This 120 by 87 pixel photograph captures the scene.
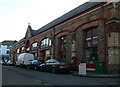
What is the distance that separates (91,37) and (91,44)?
82 cm

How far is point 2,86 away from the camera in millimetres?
9148

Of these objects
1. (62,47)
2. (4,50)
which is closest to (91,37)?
(62,47)

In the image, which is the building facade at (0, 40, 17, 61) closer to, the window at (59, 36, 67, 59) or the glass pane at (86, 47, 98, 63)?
the window at (59, 36, 67, 59)

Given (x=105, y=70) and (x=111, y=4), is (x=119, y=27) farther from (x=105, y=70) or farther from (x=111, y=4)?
(x=105, y=70)

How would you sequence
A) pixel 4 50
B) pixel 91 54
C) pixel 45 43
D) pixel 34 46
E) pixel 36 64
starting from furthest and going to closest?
pixel 4 50 < pixel 34 46 < pixel 45 43 < pixel 36 64 < pixel 91 54

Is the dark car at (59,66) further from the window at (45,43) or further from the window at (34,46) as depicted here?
the window at (34,46)

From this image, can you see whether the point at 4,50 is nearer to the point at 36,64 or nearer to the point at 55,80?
the point at 36,64

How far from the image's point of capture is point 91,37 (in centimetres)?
1973

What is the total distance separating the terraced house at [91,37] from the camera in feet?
53.8

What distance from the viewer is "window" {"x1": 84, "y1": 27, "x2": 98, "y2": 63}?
62.5 feet

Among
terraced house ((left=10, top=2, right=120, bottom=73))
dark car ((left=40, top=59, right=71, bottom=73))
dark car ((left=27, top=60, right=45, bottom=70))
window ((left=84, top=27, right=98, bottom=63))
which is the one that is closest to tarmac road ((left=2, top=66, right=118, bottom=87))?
dark car ((left=40, top=59, right=71, bottom=73))

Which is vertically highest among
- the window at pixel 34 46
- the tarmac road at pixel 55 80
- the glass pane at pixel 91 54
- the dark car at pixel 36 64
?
the window at pixel 34 46

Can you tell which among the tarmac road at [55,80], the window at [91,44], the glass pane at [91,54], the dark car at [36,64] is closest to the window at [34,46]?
the dark car at [36,64]

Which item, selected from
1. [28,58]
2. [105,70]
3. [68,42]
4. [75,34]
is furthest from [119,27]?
[28,58]
